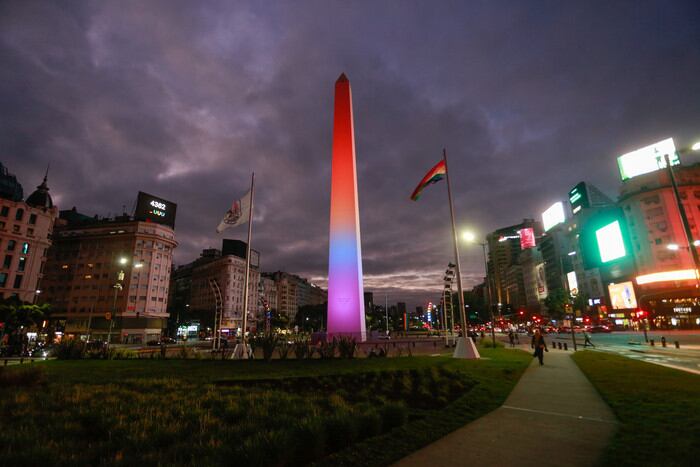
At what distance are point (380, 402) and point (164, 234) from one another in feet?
347

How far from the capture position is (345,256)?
3438cm

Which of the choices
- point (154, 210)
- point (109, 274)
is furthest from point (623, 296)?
point (109, 274)

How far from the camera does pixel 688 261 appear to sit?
7912cm

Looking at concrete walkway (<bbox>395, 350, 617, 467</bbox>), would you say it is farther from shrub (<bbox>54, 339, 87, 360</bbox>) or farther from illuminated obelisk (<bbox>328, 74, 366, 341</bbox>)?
shrub (<bbox>54, 339, 87, 360</bbox>)

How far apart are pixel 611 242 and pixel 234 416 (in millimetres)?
93724

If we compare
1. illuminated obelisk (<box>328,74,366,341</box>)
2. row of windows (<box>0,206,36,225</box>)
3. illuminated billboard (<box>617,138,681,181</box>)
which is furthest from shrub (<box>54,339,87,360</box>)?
illuminated billboard (<box>617,138,681,181</box>)

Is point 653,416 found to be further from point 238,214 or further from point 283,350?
point 238,214

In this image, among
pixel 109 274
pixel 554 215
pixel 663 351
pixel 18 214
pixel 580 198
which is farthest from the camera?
pixel 554 215

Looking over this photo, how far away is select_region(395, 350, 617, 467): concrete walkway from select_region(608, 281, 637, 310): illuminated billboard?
95302 mm

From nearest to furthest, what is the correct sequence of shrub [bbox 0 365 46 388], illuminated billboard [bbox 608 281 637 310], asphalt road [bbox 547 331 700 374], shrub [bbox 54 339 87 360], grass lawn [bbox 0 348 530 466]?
1. grass lawn [bbox 0 348 530 466]
2. shrub [bbox 0 365 46 388]
3. asphalt road [bbox 547 331 700 374]
4. shrub [bbox 54 339 87 360]
5. illuminated billboard [bbox 608 281 637 310]

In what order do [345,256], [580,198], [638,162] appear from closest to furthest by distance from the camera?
[345,256] < [638,162] < [580,198]

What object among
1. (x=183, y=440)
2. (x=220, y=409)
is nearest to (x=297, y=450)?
(x=183, y=440)

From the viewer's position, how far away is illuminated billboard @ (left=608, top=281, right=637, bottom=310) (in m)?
84.7

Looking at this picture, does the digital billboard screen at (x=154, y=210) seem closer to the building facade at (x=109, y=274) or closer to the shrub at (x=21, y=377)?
the building facade at (x=109, y=274)
